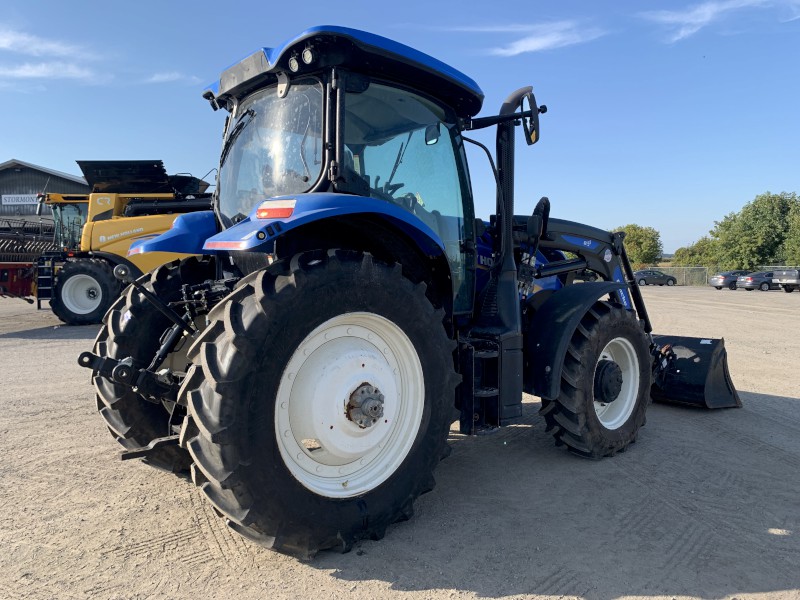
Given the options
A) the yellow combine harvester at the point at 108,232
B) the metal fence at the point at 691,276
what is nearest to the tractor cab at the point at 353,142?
the yellow combine harvester at the point at 108,232

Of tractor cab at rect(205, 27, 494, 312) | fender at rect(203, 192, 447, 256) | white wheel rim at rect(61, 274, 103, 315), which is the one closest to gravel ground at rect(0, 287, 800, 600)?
tractor cab at rect(205, 27, 494, 312)

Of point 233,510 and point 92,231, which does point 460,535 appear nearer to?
point 233,510

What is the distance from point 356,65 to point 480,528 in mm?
2561

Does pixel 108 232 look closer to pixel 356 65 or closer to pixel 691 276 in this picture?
pixel 356 65

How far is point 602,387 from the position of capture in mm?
4141

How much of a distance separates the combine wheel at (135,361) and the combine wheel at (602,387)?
2513mm

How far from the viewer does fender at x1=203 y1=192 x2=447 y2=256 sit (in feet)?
8.15

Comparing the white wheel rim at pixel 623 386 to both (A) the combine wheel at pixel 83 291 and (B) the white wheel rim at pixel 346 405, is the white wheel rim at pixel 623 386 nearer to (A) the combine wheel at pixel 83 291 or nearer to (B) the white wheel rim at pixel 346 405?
(B) the white wheel rim at pixel 346 405

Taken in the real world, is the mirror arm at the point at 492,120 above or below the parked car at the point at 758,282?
above

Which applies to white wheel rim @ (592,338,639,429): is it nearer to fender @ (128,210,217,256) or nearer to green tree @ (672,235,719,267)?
fender @ (128,210,217,256)

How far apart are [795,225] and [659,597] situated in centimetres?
5447

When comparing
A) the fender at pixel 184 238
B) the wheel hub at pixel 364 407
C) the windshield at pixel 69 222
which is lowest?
the wheel hub at pixel 364 407

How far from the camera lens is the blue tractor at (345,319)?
2.45 meters

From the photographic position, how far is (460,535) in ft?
9.43
